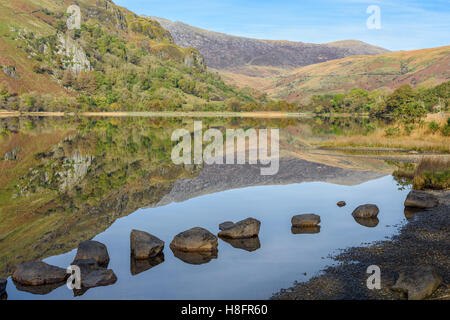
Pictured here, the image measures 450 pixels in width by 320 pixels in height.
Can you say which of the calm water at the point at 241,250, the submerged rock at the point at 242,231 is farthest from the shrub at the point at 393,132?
the submerged rock at the point at 242,231

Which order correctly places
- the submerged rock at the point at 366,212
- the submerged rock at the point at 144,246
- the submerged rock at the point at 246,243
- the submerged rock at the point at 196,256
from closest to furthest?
1. the submerged rock at the point at 196,256
2. the submerged rock at the point at 144,246
3. the submerged rock at the point at 246,243
4. the submerged rock at the point at 366,212

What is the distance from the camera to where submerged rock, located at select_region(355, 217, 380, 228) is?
13.5 metres

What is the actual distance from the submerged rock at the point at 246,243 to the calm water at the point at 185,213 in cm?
3

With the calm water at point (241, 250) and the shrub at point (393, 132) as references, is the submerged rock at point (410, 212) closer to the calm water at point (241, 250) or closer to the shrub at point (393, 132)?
the calm water at point (241, 250)

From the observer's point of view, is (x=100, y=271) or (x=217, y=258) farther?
(x=217, y=258)

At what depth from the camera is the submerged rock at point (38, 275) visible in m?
9.17

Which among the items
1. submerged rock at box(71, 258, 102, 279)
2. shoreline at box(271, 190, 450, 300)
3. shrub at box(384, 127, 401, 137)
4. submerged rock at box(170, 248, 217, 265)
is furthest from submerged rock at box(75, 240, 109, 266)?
shrub at box(384, 127, 401, 137)

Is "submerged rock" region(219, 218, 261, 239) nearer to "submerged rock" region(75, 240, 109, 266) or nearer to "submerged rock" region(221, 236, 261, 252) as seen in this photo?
"submerged rock" region(221, 236, 261, 252)

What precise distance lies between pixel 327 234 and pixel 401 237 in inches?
77.6

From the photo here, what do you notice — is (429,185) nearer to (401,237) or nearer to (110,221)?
(401,237)

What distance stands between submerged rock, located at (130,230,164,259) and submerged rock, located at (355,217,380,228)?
6415mm

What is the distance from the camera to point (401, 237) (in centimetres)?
1179

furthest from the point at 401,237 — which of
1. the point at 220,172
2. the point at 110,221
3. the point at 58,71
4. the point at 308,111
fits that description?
the point at 58,71

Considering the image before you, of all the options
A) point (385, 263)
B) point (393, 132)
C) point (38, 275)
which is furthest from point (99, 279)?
point (393, 132)
